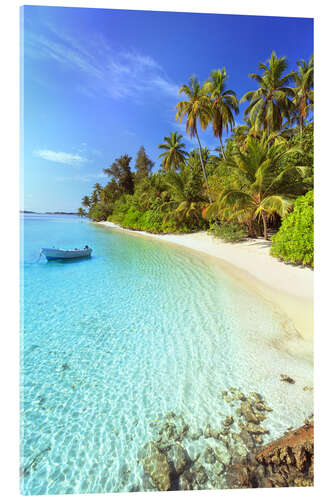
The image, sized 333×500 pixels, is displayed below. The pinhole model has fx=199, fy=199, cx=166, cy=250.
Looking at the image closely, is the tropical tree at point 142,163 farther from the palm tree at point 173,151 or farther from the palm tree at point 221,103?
the palm tree at point 221,103

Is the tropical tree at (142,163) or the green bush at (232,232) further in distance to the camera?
the tropical tree at (142,163)

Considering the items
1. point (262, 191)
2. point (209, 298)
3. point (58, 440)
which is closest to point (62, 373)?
point (58, 440)

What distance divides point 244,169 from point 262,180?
976mm

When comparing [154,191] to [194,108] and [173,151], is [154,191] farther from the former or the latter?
[194,108]

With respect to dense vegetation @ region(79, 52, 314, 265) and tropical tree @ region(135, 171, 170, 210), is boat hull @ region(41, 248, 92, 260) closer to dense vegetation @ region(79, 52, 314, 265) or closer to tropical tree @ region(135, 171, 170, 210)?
dense vegetation @ region(79, 52, 314, 265)

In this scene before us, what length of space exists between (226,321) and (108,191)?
1462 inches

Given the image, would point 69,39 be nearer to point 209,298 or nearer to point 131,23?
point 131,23

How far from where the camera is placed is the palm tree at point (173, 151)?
18.6 metres

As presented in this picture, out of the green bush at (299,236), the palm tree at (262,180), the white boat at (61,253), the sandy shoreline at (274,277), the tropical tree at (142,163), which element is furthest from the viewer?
the tropical tree at (142,163)

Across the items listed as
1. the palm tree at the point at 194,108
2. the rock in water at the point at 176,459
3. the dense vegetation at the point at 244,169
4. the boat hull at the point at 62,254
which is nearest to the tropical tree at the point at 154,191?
the dense vegetation at the point at 244,169

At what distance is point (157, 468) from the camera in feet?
4.75

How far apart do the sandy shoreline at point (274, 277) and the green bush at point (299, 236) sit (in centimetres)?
32
